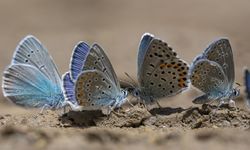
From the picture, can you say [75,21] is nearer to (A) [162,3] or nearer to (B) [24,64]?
(A) [162,3]

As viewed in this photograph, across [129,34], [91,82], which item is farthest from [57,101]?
[129,34]

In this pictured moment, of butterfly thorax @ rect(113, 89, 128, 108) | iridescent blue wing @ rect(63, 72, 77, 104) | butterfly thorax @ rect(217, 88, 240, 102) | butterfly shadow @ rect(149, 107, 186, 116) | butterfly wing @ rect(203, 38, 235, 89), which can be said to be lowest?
butterfly shadow @ rect(149, 107, 186, 116)

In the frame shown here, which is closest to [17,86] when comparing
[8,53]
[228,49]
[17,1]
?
[228,49]

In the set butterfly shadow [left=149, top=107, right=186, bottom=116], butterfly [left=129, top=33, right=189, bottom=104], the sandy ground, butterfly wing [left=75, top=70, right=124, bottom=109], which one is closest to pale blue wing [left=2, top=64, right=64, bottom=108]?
the sandy ground

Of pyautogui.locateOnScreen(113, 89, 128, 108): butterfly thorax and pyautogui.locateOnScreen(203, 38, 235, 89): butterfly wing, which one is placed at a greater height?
pyautogui.locateOnScreen(203, 38, 235, 89): butterfly wing

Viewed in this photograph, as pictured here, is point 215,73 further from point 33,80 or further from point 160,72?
point 33,80

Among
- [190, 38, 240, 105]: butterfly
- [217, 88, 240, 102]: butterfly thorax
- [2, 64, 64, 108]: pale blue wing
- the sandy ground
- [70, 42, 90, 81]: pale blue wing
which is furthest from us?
[2, 64, 64, 108]: pale blue wing

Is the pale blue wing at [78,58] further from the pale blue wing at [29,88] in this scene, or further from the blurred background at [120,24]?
the blurred background at [120,24]

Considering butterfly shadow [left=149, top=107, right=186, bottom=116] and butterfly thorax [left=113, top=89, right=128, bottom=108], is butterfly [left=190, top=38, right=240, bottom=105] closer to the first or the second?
butterfly shadow [left=149, top=107, right=186, bottom=116]
